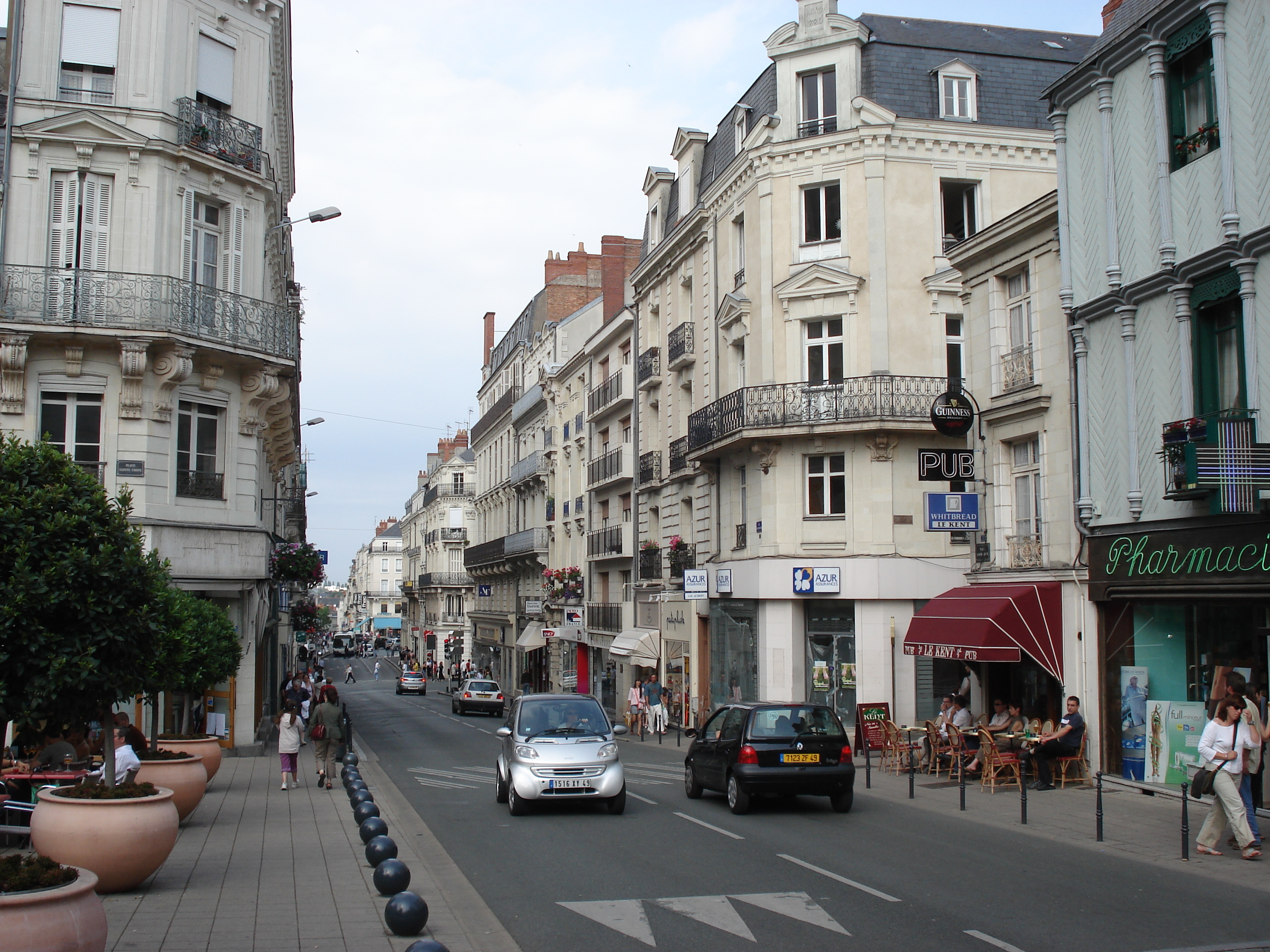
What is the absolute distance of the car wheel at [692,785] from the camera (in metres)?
17.2

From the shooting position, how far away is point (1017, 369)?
20.2m

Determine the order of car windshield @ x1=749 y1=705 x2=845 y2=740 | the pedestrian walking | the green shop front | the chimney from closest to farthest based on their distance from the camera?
1. the green shop front
2. car windshield @ x1=749 y1=705 x2=845 y2=740
3. the pedestrian walking
4. the chimney

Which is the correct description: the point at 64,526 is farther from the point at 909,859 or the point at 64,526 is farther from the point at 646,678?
the point at 646,678

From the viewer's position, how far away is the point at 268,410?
85.4 feet

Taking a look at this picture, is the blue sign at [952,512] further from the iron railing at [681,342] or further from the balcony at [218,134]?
the balcony at [218,134]

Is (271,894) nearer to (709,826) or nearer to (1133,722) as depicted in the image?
(709,826)

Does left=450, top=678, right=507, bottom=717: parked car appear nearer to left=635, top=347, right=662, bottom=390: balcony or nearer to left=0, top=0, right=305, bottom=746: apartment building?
left=635, top=347, right=662, bottom=390: balcony

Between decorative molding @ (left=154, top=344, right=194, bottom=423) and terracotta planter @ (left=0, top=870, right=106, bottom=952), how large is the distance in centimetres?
1712

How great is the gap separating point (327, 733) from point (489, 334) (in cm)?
6205

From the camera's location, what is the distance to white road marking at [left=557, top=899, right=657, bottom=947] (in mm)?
8758

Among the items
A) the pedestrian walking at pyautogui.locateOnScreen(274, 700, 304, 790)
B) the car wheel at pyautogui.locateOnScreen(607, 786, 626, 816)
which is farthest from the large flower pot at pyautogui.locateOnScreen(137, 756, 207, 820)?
the car wheel at pyautogui.locateOnScreen(607, 786, 626, 816)

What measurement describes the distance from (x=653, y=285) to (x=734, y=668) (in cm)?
1400

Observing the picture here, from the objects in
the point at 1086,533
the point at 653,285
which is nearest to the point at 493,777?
the point at 1086,533

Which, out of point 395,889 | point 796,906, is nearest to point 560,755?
point 796,906
